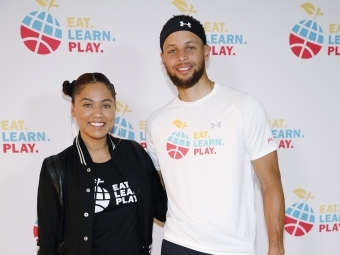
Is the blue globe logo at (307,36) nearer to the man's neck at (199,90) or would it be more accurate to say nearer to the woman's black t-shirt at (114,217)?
the man's neck at (199,90)

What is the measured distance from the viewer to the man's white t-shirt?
1.42 m

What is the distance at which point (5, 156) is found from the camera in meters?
1.99

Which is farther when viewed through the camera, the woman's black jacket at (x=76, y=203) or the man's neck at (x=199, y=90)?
the man's neck at (x=199, y=90)

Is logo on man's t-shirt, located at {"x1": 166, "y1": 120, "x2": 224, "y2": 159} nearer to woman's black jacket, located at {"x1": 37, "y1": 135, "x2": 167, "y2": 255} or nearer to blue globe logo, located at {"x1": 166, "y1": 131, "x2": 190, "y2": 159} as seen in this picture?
blue globe logo, located at {"x1": 166, "y1": 131, "x2": 190, "y2": 159}

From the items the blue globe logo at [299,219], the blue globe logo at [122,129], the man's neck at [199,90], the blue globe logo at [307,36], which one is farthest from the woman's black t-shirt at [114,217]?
the blue globe logo at [307,36]

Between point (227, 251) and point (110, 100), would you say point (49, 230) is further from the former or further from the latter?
point (227, 251)

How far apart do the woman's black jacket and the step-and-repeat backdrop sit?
0.58 metres

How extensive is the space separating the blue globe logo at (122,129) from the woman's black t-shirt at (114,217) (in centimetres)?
64

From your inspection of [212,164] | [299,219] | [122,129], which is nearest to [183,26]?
[212,164]

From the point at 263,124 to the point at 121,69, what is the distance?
0.98 m

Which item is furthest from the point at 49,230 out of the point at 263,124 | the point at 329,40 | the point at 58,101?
the point at 329,40

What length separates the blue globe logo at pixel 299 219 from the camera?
2271 mm

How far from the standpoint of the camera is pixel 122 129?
6.88 feet

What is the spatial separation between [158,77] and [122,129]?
0.40m
